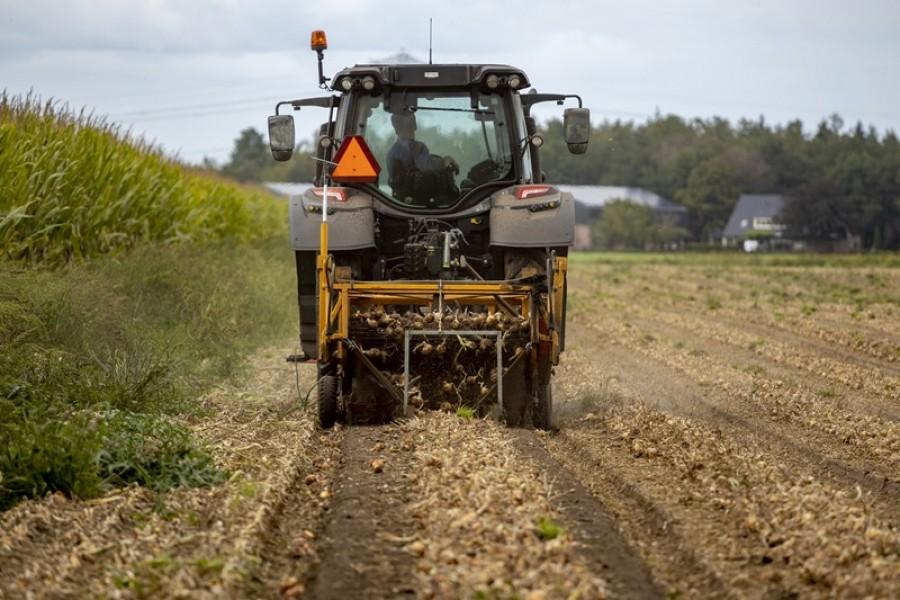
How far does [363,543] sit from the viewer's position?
587 centimetres

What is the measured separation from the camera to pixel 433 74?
998cm

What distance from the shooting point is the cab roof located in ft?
32.7

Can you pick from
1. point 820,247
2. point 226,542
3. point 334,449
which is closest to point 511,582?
point 226,542

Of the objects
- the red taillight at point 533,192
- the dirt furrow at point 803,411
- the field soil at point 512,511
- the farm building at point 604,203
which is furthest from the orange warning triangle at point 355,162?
the farm building at point 604,203

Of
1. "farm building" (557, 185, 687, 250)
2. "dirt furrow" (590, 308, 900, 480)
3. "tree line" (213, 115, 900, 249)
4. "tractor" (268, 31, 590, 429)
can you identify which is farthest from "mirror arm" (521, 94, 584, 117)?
"farm building" (557, 185, 687, 250)

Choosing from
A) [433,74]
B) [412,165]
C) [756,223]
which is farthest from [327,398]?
[756,223]

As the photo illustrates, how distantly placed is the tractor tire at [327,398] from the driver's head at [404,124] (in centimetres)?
197

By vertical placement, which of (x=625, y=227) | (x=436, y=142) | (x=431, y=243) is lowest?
(x=625, y=227)

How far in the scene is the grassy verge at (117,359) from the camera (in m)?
7.13

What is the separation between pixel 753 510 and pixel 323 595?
→ 2227 mm

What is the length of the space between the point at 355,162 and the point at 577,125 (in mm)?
1608

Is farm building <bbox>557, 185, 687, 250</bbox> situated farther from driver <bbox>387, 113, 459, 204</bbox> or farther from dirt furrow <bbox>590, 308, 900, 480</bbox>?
driver <bbox>387, 113, 459, 204</bbox>

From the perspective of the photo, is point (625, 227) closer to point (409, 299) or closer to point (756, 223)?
point (756, 223)

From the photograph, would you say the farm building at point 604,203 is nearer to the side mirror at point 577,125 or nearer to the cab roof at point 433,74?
the cab roof at point 433,74
